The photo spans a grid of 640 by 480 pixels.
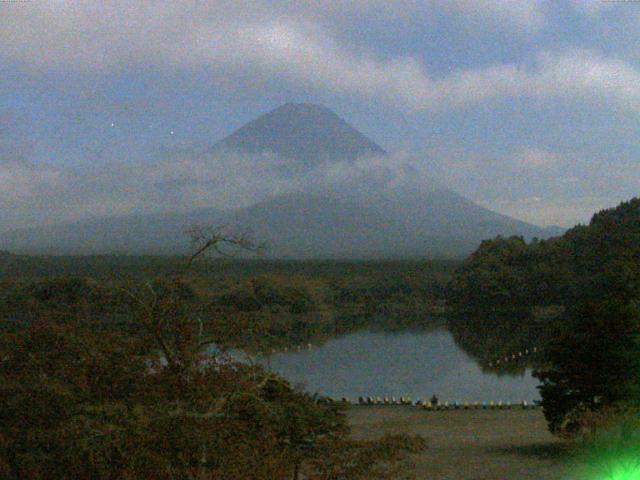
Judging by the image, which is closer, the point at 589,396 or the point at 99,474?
the point at 99,474

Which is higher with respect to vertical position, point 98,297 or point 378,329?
point 98,297

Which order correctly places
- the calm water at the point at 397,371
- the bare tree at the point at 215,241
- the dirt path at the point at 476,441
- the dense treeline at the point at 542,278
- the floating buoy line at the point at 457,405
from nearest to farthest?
the bare tree at the point at 215,241
the dirt path at the point at 476,441
the floating buoy line at the point at 457,405
the calm water at the point at 397,371
the dense treeline at the point at 542,278

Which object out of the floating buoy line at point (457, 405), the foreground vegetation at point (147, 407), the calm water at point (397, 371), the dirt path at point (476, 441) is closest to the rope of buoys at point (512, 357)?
the calm water at point (397, 371)

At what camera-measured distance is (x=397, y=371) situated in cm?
2348

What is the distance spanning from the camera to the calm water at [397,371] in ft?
63.4

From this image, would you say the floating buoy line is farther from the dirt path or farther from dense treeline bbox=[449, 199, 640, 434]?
dense treeline bbox=[449, 199, 640, 434]

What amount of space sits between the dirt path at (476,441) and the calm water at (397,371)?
7.85 ft

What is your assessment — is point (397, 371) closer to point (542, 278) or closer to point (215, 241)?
point (542, 278)

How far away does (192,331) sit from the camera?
15.9 feet

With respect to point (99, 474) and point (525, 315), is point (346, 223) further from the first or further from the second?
point (99, 474)

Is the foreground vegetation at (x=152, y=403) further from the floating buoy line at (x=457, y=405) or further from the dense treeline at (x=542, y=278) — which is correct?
the dense treeline at (x=542, y=278)

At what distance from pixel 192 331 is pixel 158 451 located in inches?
29.1

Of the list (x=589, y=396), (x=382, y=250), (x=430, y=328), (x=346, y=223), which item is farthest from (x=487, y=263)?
(x=346, y=223)

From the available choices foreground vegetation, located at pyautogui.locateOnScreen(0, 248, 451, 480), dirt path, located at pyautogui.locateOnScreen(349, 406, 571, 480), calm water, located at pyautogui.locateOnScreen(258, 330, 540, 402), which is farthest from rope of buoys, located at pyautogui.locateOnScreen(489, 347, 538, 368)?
foreground vegetation, located at pyautogui.locateOnScreen(0, 248, 451, 480)
